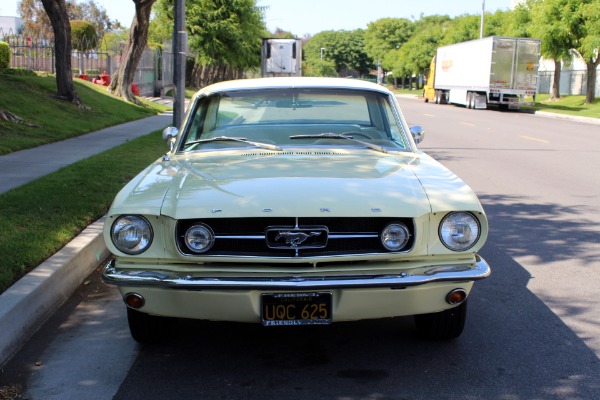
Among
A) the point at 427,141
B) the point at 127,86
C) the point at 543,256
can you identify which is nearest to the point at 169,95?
the point at 127,86

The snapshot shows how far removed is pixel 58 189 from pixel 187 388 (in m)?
5.14

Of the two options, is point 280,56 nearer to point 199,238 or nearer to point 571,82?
point 571,82

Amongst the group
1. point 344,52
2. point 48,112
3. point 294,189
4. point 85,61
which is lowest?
point 48,112

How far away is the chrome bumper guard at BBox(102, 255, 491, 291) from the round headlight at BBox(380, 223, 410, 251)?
0.15 meters

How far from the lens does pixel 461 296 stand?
397cm

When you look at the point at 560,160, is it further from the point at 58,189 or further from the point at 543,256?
the point at 58,189

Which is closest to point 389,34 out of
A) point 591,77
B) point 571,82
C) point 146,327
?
point 571,82

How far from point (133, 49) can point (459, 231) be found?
Answer: 23.3m

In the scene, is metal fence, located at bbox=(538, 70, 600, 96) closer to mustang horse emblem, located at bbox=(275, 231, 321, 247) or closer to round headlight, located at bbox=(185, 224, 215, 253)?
mustang horse emblem, located at bbox=(275, 231, 321, 247)

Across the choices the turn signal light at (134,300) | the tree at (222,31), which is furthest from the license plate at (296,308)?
the tree at (222,31)

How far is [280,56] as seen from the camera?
36.7m

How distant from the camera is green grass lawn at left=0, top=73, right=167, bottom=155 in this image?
14.1 meters

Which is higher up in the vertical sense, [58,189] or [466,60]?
[466,60]

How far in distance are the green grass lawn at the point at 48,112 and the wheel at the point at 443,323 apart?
946cm
